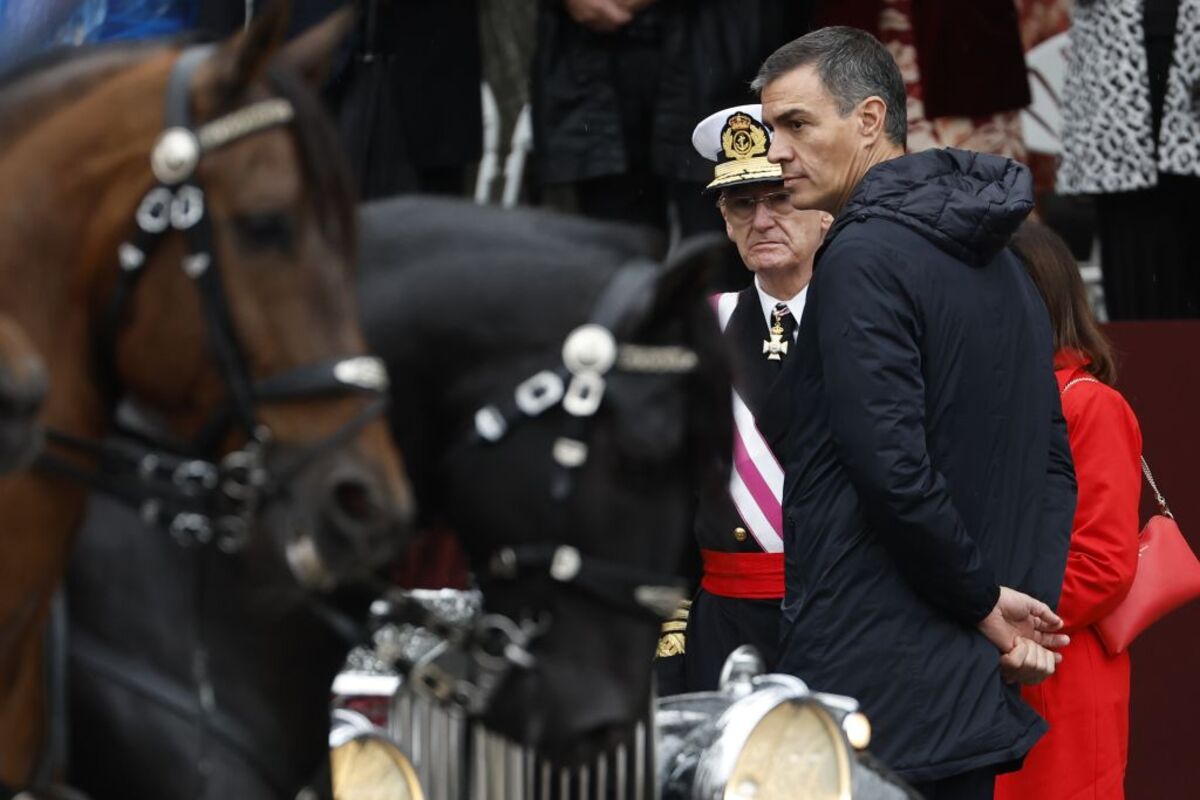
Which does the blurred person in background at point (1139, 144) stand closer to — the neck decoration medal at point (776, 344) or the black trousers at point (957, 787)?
the neck decoration medal at point (776, 344)

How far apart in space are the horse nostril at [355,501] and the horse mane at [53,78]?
652mm

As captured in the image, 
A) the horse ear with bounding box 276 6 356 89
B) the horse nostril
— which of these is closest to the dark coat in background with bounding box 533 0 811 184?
the horse ear with bounding box 276 6 356 89

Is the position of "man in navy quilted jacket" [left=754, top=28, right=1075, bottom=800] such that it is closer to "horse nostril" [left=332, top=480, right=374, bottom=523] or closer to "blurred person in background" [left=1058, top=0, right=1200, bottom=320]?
"horse nostril" [left=332, top=480, right=374, bottom=523]

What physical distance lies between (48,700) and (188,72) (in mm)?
938

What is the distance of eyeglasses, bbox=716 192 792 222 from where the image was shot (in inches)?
206

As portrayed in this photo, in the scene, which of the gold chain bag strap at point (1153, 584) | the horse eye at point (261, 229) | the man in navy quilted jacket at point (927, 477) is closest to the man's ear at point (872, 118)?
the man in navy quilted jacket at point (927, 477)

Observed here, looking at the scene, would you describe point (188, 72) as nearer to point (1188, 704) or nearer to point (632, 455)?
point (632, 455)

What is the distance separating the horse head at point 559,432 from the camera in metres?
3.38

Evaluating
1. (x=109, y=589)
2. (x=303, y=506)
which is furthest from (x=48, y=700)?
(x=303, y=506)

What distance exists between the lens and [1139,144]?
6.68 m

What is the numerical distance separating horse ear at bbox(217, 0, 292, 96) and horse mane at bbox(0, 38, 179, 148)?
18 centimetres

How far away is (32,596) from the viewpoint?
2955 millimetres

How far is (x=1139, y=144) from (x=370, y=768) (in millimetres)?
3921

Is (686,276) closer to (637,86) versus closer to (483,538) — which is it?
(483,538)
